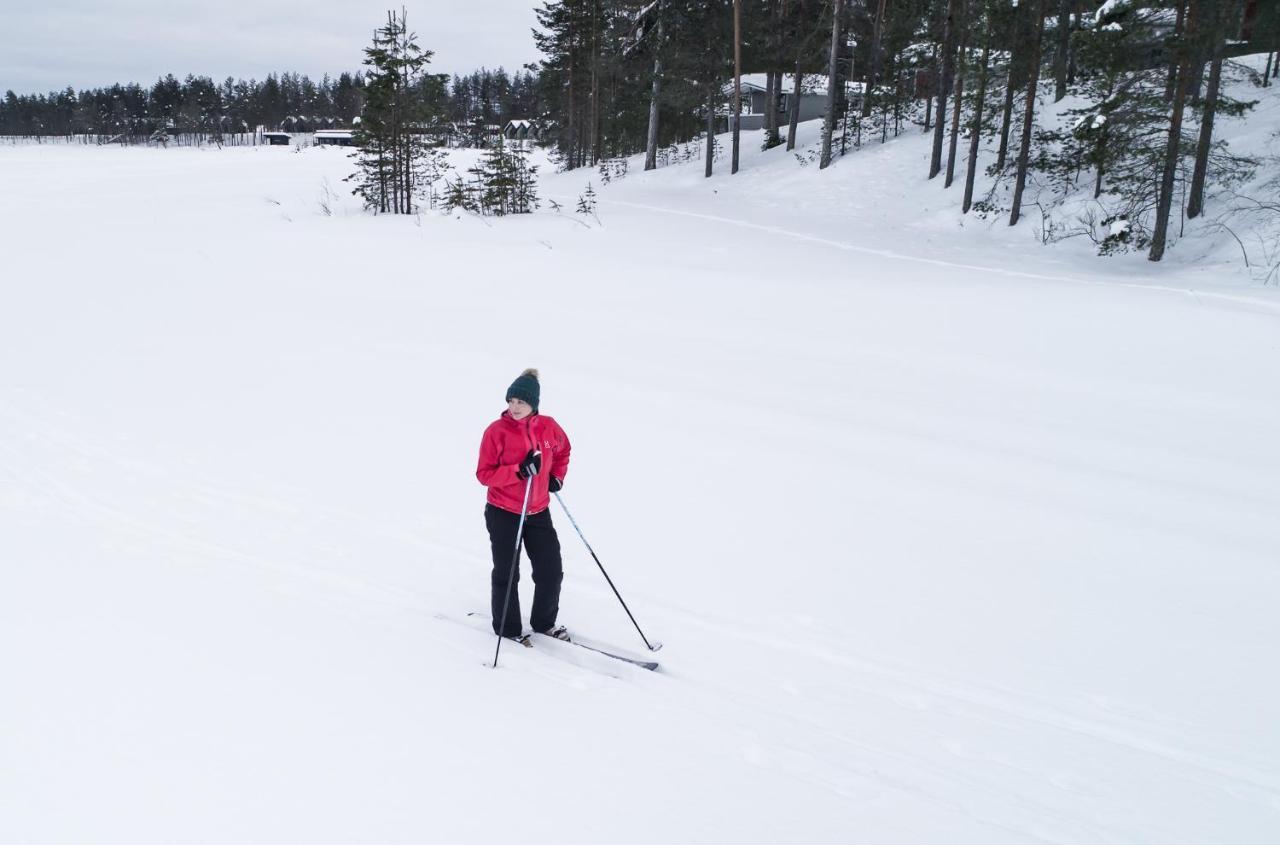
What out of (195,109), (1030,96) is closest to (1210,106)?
(1030,96)

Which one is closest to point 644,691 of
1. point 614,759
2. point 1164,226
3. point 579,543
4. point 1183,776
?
point 614,759

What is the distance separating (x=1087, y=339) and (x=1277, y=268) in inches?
254

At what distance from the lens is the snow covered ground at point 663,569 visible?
364 cm

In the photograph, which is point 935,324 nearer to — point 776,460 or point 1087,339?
point 1087,339

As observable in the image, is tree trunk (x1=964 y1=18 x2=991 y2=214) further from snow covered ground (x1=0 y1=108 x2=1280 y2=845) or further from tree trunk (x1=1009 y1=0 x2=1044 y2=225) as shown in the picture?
snow covered ground (x1=0 y1=108 x2=1280 y2=845)

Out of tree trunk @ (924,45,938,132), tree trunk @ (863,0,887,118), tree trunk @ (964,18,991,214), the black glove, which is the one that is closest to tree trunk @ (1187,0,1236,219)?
tree trunk @ (964,18,991,214)

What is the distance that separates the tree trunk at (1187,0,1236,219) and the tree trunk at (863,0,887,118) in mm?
15796

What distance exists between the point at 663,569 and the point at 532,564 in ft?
4.35

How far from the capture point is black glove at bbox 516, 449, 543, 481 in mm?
4477

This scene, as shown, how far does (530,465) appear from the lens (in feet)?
14.7

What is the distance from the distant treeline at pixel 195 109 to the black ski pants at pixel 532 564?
345 ft

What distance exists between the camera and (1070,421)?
8.73 metres

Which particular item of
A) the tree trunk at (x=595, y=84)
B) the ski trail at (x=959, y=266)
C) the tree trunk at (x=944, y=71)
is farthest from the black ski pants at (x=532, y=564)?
the tree trunk at (x=595, y=84)

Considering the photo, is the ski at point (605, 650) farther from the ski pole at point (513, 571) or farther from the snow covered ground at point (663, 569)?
the ski pole at point (513, 571)
